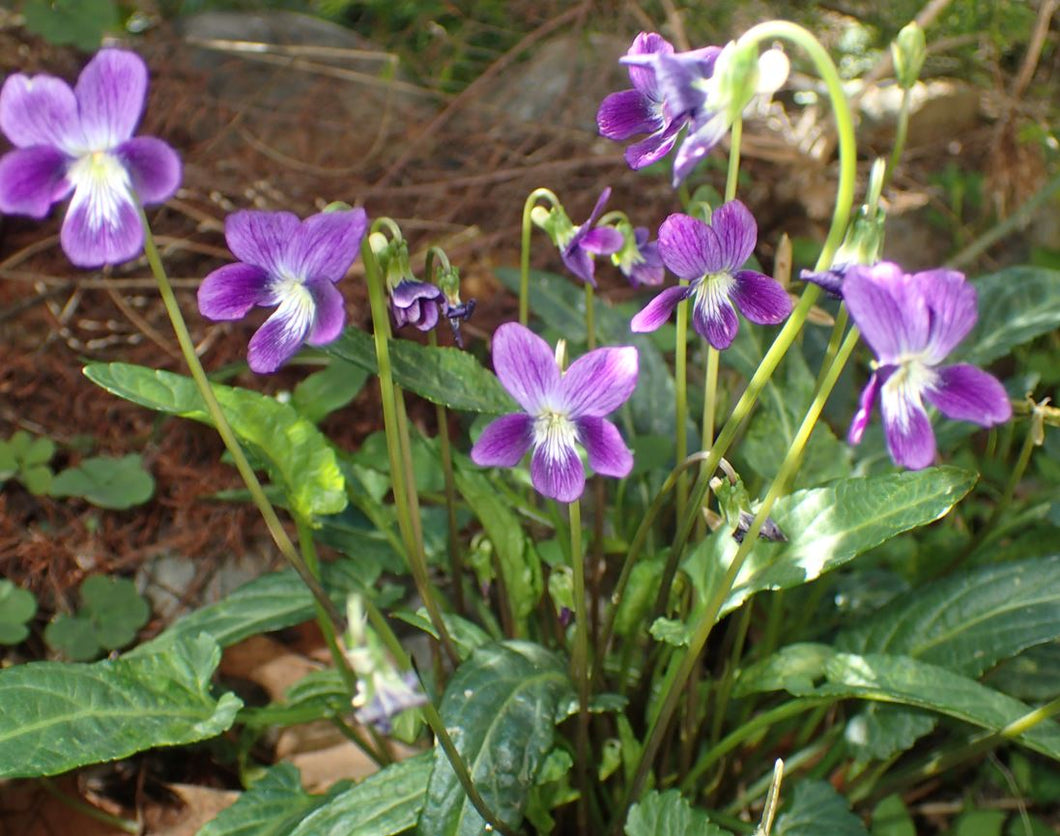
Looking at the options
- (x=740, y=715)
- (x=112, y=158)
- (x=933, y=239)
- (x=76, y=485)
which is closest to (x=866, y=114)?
(x=933, y=239)

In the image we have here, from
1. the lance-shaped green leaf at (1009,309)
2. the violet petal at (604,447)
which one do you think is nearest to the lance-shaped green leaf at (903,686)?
the violet petal at (604,447)

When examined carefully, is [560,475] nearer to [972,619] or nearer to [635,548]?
[635,548]

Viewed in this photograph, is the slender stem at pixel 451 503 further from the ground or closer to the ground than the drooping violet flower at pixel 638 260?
closer to the ground

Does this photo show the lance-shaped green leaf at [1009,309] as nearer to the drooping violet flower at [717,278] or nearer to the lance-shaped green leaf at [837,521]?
the lance-shaped green leaf at [837,521]

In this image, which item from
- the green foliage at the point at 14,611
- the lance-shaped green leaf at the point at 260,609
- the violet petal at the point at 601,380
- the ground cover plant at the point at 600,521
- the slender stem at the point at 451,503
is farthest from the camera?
the green foliage at the point at 14,611

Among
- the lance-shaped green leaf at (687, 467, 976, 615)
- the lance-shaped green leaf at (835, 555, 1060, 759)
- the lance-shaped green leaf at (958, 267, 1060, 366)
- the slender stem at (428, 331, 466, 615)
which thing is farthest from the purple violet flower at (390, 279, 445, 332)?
the lance-shaped green leaf at (958, 267, 1060, 366)

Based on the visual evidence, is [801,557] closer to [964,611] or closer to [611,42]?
[964,611]
